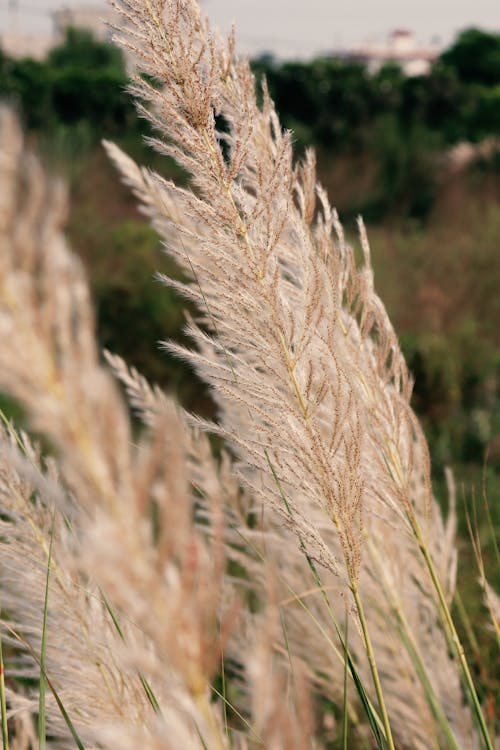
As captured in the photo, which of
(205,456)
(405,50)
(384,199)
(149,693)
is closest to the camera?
(149,693)

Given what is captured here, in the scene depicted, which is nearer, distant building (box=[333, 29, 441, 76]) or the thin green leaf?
the thin green leaf

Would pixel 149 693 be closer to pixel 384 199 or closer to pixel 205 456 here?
pixel 205 456

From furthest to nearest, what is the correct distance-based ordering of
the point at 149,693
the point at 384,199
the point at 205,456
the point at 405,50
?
the point at 405,50 → the point at 384,199 → the point at 205,456 → the point at 149,693

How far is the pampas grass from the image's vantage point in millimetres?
480

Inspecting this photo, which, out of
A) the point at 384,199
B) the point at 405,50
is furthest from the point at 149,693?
the point at 405,50

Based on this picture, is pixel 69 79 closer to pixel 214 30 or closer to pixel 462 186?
pixel 462 186

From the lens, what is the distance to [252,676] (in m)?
0.59

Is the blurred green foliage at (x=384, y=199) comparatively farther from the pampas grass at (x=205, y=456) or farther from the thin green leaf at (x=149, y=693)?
the thin green leaf at (x=149, y=693)

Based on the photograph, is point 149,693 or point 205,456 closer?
point 149,693

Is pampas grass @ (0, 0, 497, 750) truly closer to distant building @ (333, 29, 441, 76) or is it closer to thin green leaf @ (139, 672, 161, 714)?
thin green leaf @ (139, 672, 161, 714)

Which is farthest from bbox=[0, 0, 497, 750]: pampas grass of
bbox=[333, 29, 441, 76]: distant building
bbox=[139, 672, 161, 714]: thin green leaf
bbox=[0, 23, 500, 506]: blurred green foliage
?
bbox=[333, 29, 441, 76]: distant building

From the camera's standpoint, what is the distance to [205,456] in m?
1.50

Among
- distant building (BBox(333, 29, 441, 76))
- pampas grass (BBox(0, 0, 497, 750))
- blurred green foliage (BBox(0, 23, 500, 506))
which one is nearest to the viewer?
pampas grass (BBox(0, 0, 497, 750))

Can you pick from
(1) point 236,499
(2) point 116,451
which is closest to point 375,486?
(1) point 236,499
